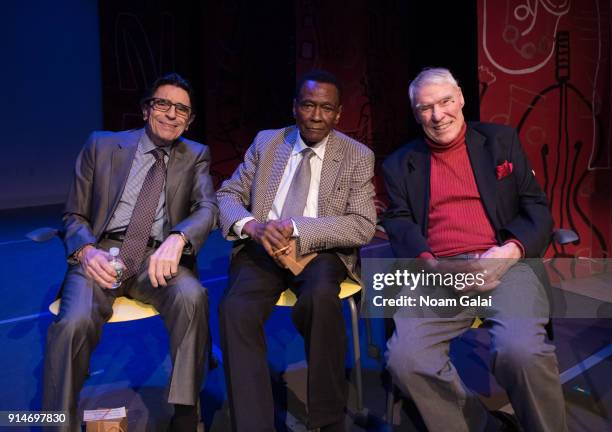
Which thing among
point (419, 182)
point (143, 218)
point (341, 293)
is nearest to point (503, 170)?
point (419, 182)

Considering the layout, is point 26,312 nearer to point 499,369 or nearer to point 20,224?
point 499,369

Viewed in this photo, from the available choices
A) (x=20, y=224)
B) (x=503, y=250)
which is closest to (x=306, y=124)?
(x=503, y=250)

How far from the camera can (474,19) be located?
5645 mm

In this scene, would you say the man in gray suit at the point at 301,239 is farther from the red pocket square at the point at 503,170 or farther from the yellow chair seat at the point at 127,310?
the red pocket square at the point at 503,170

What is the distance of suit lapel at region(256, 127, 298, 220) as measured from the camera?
2781mm

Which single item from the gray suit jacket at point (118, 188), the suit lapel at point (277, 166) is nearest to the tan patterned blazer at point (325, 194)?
the suit lapel at point (277, 166)

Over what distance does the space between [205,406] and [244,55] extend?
266 inches

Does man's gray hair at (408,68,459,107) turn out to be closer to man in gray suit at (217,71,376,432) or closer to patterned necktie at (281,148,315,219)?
man in gray suit at (217,71,376,432)

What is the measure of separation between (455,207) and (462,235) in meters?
0.12

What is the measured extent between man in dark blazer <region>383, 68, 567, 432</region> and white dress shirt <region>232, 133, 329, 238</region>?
1.05 feet

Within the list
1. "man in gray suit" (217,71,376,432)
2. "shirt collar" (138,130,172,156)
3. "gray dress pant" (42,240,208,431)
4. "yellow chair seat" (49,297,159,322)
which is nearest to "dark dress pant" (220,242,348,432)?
"man in gray suit" (217,71,376,432)

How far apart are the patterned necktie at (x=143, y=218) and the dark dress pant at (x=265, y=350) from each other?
17.7 inches

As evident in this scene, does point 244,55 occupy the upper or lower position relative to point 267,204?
upper

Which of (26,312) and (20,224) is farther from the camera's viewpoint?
(20,224)
